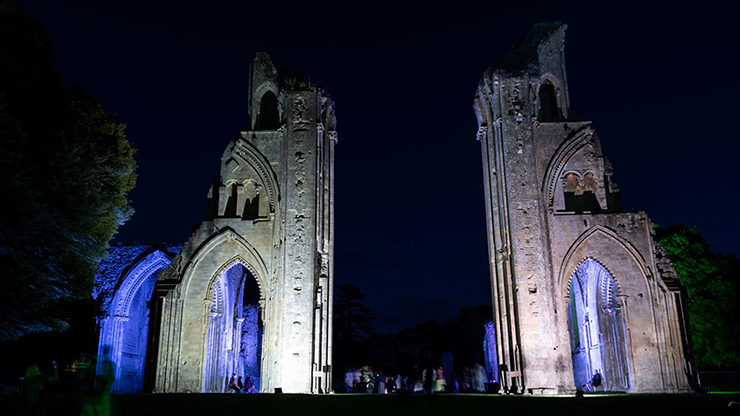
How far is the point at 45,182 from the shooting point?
15.2 metres

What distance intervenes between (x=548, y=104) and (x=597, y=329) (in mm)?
8661

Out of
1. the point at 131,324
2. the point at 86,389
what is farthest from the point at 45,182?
the point at 131,324

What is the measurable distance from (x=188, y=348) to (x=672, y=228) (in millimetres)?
23085

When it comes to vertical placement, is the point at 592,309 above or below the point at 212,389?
above

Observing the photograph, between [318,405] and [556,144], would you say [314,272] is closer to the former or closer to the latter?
Result: [318,405]

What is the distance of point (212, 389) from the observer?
906 inches

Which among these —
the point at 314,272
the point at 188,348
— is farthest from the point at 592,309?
the point at 188,348

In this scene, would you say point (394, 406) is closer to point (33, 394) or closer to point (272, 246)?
point (33, 394)

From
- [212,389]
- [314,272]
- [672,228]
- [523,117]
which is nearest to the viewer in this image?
[314,272]

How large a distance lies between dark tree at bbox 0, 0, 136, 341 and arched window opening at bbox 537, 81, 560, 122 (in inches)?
554

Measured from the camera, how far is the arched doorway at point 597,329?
22.3 meters

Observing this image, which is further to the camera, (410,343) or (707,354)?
(410,343)

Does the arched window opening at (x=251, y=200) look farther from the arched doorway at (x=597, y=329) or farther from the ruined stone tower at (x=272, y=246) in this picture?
the arched doorway at (x=597, y=329)

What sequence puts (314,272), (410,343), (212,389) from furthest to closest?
1. (410,343)
2. (212,389)
3. (314,272)
